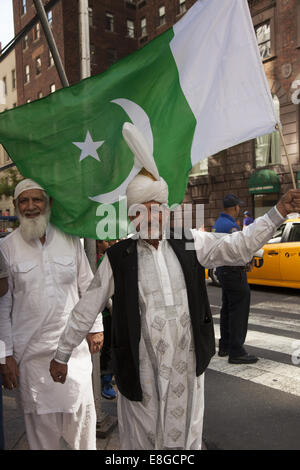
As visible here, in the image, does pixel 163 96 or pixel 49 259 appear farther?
pixel 163 96

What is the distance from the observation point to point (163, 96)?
3355 millimetres

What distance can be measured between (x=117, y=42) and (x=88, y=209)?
34519 millimetres

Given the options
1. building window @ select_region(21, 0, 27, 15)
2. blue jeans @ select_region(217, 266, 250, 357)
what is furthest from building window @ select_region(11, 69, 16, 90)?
blue jeans @ select_region(217, 266, 250, 357)

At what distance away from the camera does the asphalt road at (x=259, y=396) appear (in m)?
3.41

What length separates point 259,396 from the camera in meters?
4.24

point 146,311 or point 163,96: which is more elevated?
point 163,96

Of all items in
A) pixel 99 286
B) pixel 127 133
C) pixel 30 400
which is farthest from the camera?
pixel 30 400

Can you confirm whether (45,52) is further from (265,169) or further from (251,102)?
(251,102)

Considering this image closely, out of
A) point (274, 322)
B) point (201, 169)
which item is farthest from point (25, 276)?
point (201, 169)

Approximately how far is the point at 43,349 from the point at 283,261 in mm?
7460

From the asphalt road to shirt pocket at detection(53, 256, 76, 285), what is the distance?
166 cm

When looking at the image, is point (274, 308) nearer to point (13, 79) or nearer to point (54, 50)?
point (54, 50)

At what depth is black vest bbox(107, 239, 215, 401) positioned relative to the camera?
2.38 meters
